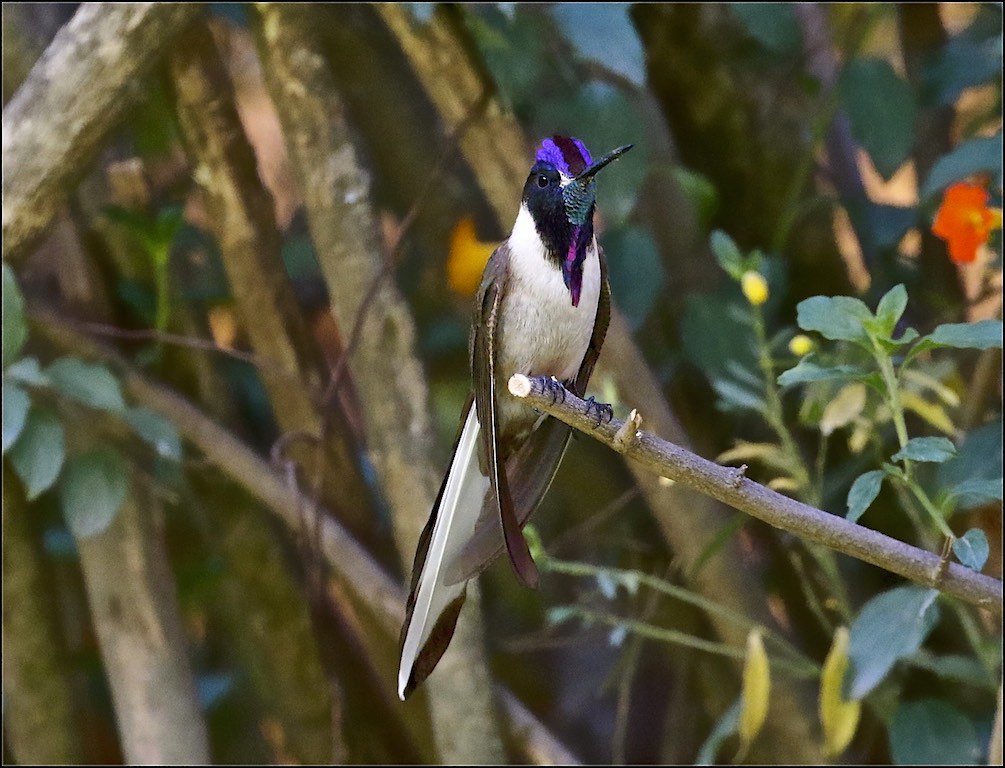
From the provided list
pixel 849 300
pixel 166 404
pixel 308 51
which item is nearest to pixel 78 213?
pixel 166 404

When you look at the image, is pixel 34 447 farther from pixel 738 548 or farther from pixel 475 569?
pixel 738 548

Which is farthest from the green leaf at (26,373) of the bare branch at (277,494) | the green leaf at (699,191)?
the green leaf at (699,191)

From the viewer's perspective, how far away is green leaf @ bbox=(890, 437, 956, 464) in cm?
106

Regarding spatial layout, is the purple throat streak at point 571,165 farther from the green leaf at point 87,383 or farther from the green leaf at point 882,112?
the green leaf at point 882,112

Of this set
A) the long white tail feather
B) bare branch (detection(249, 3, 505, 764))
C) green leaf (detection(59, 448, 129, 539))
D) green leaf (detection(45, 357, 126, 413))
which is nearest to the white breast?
the long white tail feather

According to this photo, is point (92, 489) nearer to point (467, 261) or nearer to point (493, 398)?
point (467, 261)

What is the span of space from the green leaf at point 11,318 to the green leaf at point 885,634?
1119mm

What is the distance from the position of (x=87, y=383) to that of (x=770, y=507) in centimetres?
99

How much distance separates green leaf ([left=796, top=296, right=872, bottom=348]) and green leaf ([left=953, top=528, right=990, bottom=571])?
0.21 meters

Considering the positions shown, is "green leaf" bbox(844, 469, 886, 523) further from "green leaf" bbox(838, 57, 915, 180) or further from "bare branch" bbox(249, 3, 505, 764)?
"green leaf" bbox(838, 57, 915, 180)

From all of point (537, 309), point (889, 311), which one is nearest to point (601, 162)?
point (537, 309)

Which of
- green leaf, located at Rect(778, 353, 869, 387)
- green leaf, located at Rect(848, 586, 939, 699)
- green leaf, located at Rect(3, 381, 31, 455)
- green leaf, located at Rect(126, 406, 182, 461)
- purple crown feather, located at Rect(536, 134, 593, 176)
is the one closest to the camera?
green leaf, located at Rect(778, 353, 869, 387)

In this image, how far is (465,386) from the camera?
2.34 metres

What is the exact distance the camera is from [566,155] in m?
1.22
